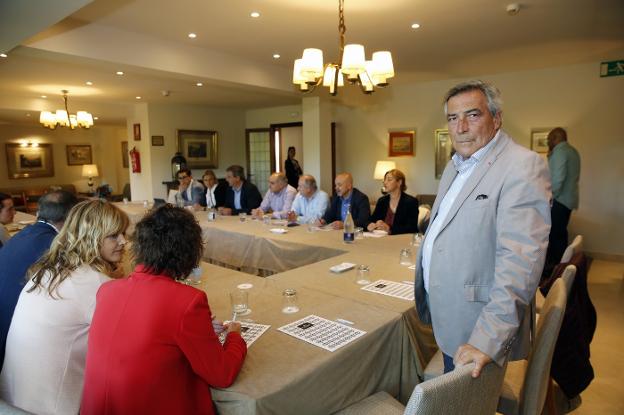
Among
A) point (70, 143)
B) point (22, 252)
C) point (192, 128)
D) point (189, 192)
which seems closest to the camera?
point (22, 252)

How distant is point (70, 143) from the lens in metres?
11.5

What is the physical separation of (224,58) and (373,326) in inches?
166

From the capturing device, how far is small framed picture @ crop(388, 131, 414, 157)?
22.7 ft

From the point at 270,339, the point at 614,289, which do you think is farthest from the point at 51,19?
the point at 614,289

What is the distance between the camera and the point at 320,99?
6715 millimetres

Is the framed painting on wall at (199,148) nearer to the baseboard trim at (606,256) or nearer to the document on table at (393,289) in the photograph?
the baseboard trim at (606,256)

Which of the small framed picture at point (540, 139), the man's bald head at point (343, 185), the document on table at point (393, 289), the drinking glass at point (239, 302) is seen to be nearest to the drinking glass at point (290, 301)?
the drinking glass at point (239, 302)

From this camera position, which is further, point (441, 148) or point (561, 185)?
point (441, 148)

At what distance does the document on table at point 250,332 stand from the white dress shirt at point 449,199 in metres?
0.62

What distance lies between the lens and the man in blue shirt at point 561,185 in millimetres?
4785

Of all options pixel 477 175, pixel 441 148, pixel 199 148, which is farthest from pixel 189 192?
pixel 477 175

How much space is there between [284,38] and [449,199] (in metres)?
3.38

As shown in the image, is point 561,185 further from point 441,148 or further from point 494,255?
point 494,255

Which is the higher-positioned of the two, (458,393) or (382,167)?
(382,167)
